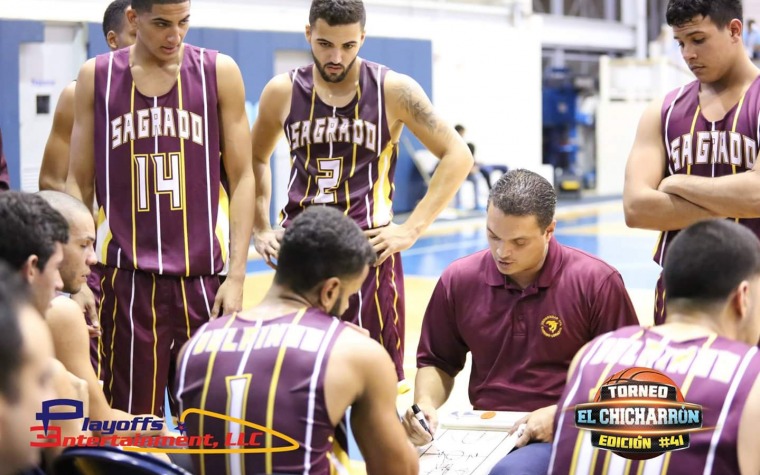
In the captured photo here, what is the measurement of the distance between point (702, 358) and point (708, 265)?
278mm

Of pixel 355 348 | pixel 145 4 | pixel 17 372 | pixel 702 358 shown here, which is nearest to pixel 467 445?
pixel 355 348

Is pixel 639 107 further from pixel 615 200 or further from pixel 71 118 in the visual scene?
pixel 71 118

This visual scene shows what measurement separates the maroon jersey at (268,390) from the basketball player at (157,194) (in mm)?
1533

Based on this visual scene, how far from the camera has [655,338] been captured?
2.87 metres

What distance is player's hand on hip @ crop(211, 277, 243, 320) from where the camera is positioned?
4516 mm

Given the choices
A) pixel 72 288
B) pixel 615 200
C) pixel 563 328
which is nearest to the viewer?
pixel 72 288

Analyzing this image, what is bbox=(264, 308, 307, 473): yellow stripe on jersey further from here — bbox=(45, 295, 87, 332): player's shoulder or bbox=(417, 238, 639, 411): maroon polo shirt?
bbox=(417, 238, 639, 411): maroon polo shirt

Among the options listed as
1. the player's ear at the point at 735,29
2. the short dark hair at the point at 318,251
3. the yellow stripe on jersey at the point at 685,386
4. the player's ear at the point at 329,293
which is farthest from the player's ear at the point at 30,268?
the player's ear at the point at 735,29

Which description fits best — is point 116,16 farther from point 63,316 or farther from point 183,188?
point 63,316

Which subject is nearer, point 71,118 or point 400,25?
point 71,118

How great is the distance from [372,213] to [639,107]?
64.4 feet

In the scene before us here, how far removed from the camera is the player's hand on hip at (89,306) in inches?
178

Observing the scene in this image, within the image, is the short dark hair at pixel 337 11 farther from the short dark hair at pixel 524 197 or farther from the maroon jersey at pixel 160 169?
the short dark hair at pixel 524 197

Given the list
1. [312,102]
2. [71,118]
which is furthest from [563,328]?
[71,118]
